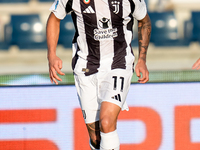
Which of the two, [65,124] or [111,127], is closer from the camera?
[111,127]

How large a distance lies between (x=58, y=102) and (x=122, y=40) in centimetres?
97

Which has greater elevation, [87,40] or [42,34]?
[87,40]

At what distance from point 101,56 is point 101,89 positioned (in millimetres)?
217

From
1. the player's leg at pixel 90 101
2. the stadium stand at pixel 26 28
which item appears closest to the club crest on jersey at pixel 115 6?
the player's leg at pixel 90 101

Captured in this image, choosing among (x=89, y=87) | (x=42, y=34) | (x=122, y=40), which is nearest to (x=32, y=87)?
(x=89, y=87)

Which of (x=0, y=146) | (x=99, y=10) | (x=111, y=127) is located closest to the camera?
(x=111, y=127)

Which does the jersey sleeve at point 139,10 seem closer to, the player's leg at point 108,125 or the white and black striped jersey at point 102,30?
the white and black striped jersey at point 102,30

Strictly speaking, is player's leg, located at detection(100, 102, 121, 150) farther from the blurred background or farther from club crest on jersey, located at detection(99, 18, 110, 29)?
the blurred background

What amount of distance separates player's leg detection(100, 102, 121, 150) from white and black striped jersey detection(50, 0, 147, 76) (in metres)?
0.28

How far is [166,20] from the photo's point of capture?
747 centimetres

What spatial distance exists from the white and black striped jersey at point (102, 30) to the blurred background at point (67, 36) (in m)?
3.89

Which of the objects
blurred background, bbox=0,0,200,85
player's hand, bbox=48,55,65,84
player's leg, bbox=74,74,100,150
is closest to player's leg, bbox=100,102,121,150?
player's leg, bbox=74,74,100,150

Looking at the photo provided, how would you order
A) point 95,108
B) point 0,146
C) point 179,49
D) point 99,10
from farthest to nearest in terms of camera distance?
point 179,49 → point 0,146 → point 95,108 → point 99,10

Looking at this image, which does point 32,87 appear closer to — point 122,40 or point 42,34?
point 122,40
